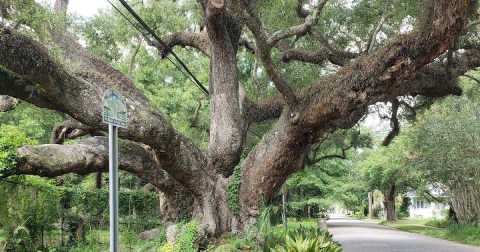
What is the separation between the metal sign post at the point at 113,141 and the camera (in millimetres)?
3346

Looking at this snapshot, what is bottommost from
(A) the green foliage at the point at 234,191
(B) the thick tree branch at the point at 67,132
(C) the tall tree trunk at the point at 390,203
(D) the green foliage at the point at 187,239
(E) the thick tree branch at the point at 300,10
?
(C) the tall tree trunk at the point at 390,203

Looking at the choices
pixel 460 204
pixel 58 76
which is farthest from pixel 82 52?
pixel 460 204

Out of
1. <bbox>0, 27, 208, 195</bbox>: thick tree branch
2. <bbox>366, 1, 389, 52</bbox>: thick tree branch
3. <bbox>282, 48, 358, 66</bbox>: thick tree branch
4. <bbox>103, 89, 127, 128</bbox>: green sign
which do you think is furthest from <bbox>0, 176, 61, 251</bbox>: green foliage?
<bbox>366, 1, 389, 52</bbox>: thick tree branch

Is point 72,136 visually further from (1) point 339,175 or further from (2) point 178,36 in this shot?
(1) point 339,175

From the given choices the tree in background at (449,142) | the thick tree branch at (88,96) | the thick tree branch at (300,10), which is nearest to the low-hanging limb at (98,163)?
the thick tree branch at (88,96)

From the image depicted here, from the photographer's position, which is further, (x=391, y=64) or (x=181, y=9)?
(x=181, y=9)

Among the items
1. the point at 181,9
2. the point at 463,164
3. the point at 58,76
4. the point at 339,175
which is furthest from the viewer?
the point at 339,175

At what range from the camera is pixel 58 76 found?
6969 millimetres

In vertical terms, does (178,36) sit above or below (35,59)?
above

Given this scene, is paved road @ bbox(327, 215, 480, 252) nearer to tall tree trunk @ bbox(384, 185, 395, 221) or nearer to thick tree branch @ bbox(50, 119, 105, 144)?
→ thick tree branch @ bbox(50, 119, 105, 144)

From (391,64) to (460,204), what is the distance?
17214 mm

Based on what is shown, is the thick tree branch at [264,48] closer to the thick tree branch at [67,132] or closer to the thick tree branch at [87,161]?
the thick tree branch at [87,161]

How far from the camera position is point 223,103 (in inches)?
444

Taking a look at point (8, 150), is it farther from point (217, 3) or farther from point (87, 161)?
point (217, 3)
